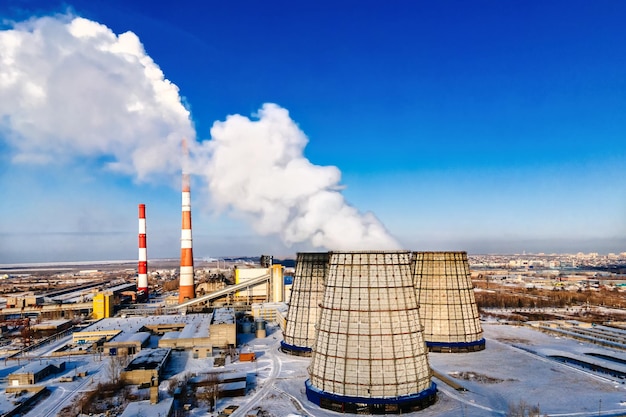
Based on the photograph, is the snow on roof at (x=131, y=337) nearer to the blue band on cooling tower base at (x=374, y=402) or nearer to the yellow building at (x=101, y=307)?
the yellow building at (x=101, y=307)

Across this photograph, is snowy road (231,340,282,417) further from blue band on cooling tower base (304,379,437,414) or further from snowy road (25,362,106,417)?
snowy road (25,362,106,417)

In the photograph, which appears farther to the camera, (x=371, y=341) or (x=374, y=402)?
(x=371, y=341)

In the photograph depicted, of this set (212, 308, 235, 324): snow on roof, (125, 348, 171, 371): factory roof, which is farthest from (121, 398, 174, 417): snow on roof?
(212, 308, 235, 324): snow on roof

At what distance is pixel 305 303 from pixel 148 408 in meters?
22.8

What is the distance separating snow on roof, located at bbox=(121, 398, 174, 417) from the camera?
3195 cm

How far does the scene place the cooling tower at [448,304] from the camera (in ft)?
172

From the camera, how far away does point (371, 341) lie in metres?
31.5

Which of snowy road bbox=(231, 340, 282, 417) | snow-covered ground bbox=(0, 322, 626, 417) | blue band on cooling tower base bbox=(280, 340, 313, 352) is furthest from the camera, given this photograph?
blue band on cooling tower base bbox=(280, 340, 313, 352)

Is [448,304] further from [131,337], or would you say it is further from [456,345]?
[131,337]

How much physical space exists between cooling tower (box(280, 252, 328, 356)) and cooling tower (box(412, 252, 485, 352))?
11886 millimetres

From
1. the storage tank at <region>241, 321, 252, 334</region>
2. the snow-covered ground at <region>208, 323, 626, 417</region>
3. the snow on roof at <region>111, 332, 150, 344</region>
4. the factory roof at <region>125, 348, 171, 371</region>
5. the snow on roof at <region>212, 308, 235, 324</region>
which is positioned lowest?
the snow-covered ground at <region>208, 323, 626, 417</region>

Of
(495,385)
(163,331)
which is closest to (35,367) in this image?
(163,331)

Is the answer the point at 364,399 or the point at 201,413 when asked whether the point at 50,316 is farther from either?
the point at 364,399

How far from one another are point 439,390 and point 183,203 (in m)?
53.7
